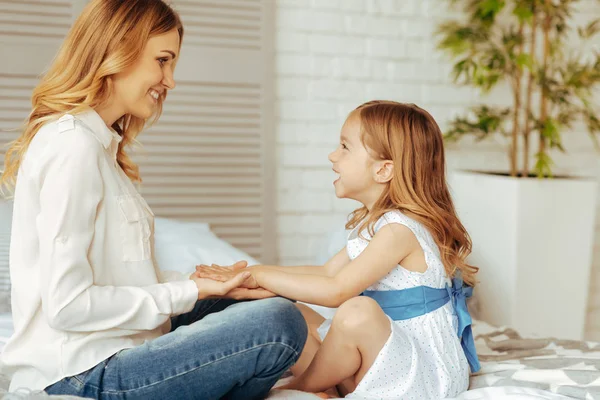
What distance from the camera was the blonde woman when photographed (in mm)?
1261

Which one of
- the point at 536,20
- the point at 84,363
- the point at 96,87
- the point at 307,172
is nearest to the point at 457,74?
the point at 536,20

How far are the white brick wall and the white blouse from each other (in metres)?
1.54

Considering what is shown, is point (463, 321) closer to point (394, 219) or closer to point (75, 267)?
point (394, 219)

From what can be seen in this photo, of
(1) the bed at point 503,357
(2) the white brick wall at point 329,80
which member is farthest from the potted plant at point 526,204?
(1) the bed at point 503,357

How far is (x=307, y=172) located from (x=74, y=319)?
1746 millimetres

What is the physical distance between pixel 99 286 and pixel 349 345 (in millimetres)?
477

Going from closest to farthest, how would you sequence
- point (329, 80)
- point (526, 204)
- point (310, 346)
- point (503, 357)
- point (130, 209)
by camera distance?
point (130, 209) → point (310, 346) → point (503, 357) → point (526, 204) → point (329, 80)

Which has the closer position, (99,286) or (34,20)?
(99,286)

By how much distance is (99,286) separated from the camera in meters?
1.30

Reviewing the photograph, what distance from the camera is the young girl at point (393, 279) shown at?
4.73 ft

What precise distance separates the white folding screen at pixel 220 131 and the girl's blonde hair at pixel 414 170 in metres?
1.22

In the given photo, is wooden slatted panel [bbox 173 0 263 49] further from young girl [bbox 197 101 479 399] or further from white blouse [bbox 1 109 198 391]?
white blouse [bbox 1 109 198 391]

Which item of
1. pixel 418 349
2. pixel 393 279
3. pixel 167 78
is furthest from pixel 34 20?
pixel 418 349

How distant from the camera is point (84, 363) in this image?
129 cm
